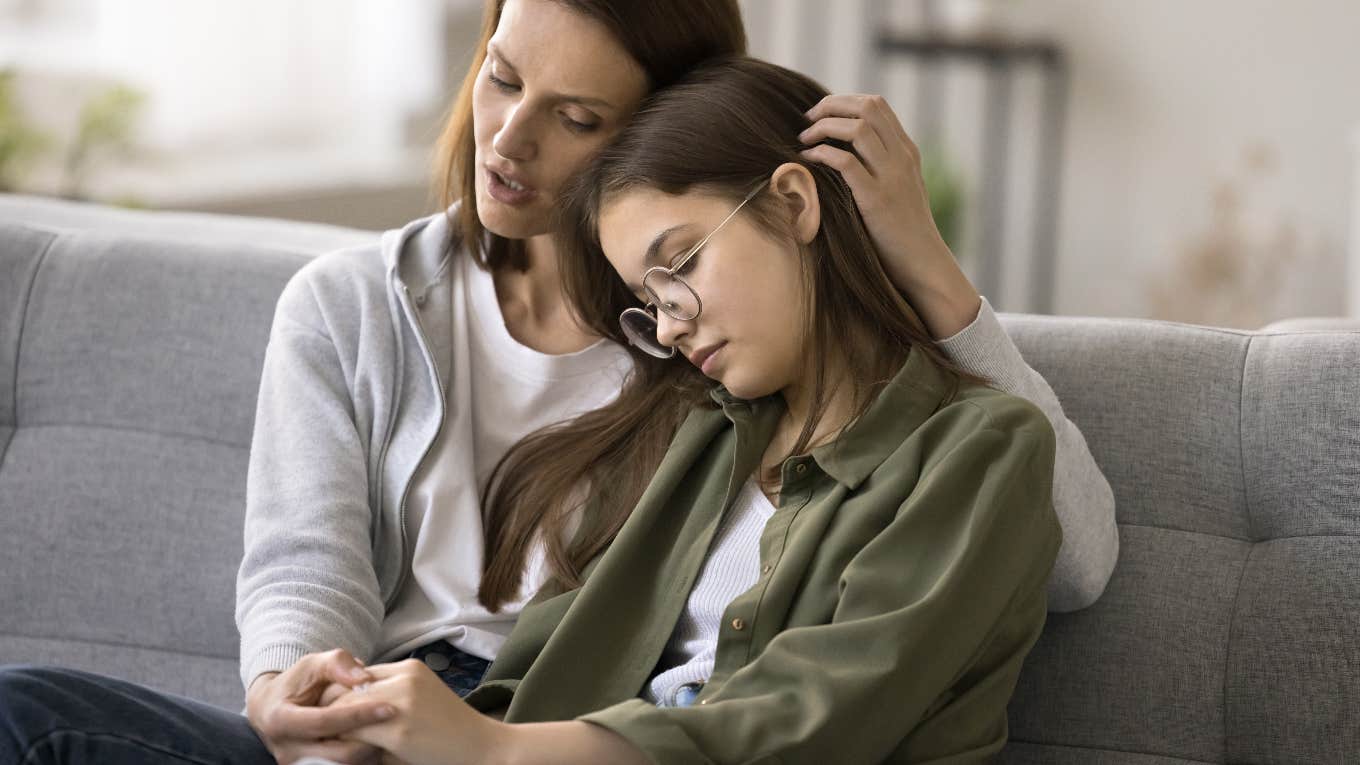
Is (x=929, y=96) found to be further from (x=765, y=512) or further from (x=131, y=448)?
(x=765, y=512)

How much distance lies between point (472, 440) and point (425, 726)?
49 cm

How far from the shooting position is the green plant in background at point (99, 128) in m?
3.44

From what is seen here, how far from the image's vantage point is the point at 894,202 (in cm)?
133

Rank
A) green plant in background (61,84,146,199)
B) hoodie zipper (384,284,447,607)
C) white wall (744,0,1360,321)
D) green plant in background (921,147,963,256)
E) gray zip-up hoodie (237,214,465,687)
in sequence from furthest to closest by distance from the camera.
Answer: green plant in background (921,147,963,256) < white wall (744,0,1360,321) < green plant in background (61,84,146,199) < hoodie zipper (384,284,447,607) < gray zip-up hoodie (237,214,465,687)

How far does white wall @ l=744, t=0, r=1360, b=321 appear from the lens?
4.25 meters

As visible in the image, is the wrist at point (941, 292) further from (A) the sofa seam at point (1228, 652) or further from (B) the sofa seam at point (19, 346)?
(B) the sofa seam at point (19, 346)

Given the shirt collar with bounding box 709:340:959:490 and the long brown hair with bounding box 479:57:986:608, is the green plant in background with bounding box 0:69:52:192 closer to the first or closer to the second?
the long brown hair with bounding box 479:57:986:608

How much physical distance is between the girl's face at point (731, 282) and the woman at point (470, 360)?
9 centimetres

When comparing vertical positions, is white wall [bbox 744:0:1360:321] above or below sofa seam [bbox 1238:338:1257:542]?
below

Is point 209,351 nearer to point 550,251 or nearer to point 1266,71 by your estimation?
point 550,251

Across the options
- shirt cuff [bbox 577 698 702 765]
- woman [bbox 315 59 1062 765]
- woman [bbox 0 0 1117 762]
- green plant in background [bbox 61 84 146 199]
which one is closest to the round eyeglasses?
woman [bbox 315 59 1062 765]

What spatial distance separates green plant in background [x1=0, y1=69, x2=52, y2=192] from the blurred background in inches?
7.0

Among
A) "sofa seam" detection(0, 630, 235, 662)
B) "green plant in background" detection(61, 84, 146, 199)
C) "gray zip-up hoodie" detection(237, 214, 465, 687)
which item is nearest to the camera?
"gray zip-up hoodie" detection(237, 214, 465, 687)

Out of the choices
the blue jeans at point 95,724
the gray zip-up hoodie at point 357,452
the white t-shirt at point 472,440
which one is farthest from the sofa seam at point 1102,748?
the blue jeans at point 95,724
